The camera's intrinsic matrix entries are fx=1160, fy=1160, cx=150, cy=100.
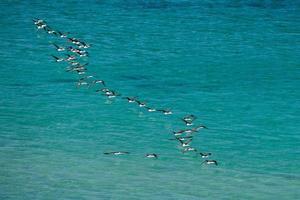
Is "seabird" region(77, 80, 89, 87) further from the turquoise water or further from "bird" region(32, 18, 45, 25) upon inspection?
"bird" region(32, 18, 45, 25)

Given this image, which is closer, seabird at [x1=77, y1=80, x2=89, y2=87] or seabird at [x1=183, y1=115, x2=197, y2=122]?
seabird at [x1=183, y1=115, x2=197, y2=122]

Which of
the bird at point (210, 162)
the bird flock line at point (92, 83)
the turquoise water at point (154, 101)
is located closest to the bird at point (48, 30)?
the bird flock line at point (92, 83)

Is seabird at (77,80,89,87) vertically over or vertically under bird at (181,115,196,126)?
over

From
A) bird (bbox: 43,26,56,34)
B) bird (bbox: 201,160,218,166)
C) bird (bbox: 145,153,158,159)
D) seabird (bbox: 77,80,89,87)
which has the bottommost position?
bird (bbox: 201,160,218,166)

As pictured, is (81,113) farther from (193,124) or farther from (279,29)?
(279,29)

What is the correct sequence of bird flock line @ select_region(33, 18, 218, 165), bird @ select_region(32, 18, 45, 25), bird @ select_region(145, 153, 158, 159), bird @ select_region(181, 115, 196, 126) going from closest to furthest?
bird @ select_region(145, 153, 158, 159) < bird flock line @ select_region(33, 18, 218, 165) < bird @ select_region(181, 115, 196, 126) < bird @ select_region(32, 18, 45, 25)

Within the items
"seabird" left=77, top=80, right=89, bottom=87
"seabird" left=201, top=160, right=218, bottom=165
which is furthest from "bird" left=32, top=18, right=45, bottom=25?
"seabird" left=201, top=160, right=218, bottom=165

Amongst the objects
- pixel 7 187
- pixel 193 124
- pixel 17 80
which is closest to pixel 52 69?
pixel 17 80

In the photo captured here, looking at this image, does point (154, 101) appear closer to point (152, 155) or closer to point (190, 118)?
point (190, 118)

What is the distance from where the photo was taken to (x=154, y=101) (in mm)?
51094

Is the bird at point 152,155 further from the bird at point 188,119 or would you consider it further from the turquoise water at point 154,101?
the bird at point 188,119

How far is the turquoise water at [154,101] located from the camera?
42.6m

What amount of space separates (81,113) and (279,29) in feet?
49.5

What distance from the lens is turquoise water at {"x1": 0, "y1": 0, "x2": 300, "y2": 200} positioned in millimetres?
42594
